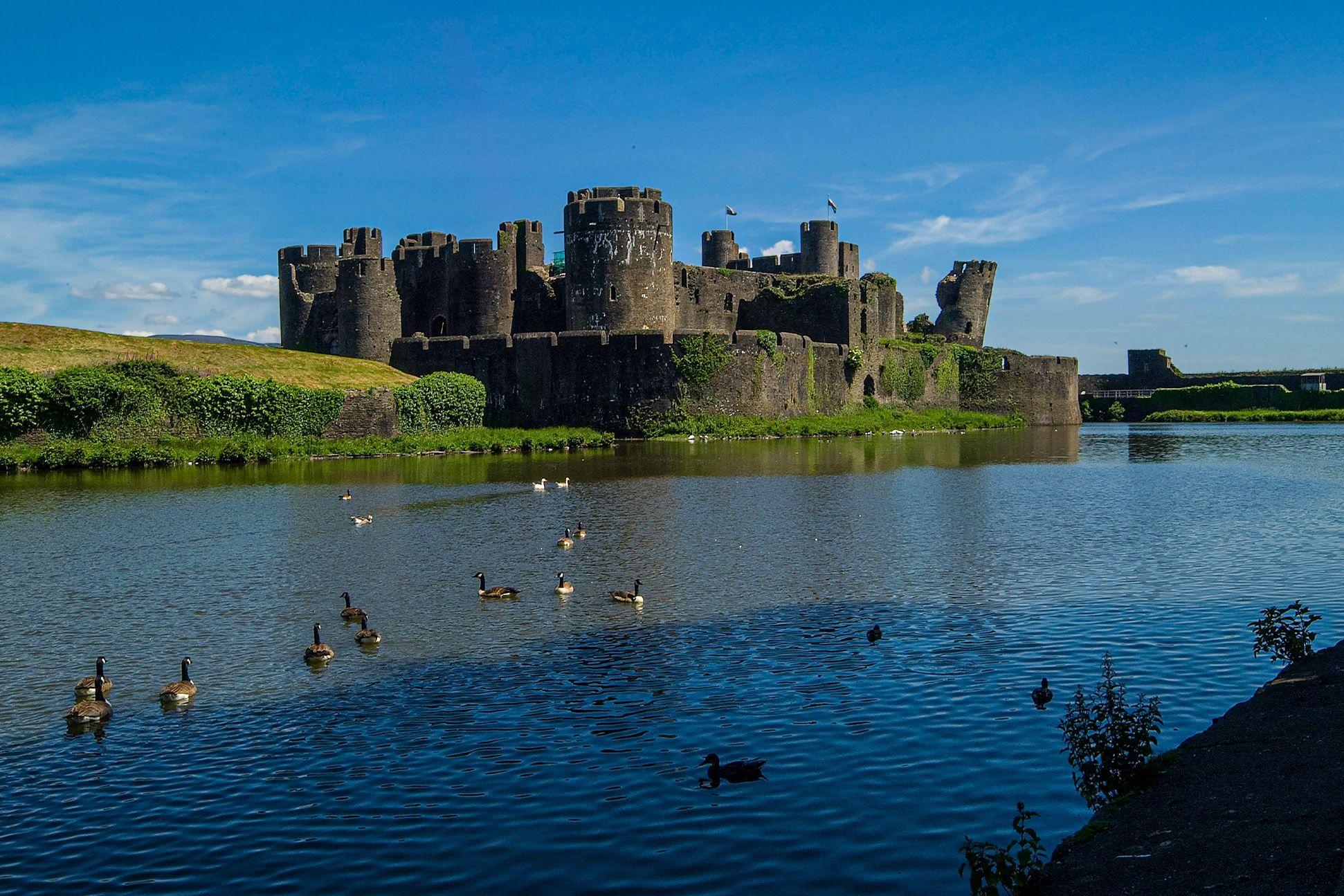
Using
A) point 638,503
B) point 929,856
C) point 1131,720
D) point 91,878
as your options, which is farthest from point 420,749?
point 638,503

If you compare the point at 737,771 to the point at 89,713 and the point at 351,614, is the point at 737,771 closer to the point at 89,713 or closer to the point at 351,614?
the point at 89,713

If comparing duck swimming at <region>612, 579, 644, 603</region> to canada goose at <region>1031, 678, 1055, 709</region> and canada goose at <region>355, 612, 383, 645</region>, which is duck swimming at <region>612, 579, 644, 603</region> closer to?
canada goose at <region>355, 612, 383, 645</region>

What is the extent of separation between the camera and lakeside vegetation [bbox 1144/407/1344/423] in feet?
251

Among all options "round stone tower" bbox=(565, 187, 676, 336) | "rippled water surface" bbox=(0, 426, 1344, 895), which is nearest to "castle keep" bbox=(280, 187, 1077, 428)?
"round stone tower" bbox=(565, 187, 676, 336)

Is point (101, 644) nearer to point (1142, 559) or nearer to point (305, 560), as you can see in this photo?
point (305, 560)

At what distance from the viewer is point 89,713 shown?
10.7m

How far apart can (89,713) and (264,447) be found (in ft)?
105

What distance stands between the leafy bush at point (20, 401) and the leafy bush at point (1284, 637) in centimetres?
3751

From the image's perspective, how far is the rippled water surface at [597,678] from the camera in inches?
314

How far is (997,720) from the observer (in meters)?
10.3

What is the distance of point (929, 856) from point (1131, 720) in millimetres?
1997

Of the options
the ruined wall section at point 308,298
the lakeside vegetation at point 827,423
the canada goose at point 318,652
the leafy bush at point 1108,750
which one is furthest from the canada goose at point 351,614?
the ruined wall section at point 308,298

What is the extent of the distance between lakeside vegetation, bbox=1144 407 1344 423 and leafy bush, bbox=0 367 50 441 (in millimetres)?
68551

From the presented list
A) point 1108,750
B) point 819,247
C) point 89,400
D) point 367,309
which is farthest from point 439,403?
point 1108,750
